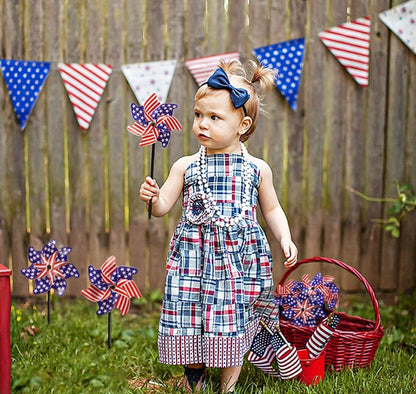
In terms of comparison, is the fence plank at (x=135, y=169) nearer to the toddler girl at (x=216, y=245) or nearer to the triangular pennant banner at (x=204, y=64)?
the triangular pennant banner at (x=204, y=64)

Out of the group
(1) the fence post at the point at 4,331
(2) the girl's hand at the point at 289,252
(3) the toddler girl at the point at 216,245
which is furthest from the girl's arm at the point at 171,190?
(1) the fence post at the point at 4,331

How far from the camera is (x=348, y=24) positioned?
3664mm

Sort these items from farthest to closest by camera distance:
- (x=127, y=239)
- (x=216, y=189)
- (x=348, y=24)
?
(x=127, y=239) → (x=348, y=24) → (x=216, y=189)

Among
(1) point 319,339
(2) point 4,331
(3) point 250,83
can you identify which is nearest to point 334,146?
(3) point 250,83

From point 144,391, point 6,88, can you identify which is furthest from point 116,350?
point 6,88

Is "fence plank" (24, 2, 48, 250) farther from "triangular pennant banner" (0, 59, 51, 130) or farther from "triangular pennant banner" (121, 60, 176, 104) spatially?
"triangular pennant banner" (121, 60, 176, 104)

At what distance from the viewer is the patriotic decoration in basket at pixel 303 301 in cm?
295

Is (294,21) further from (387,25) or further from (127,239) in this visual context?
(127,239)

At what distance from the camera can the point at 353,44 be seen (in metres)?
3.69

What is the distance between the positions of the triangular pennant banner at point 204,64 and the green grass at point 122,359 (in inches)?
59.4

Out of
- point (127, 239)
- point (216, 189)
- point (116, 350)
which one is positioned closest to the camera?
point (216, 189)

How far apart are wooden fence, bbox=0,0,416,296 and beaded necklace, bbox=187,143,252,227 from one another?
126 cm

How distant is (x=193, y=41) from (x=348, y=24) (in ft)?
3.27

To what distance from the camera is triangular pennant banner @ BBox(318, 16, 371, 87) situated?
3.67 metres
